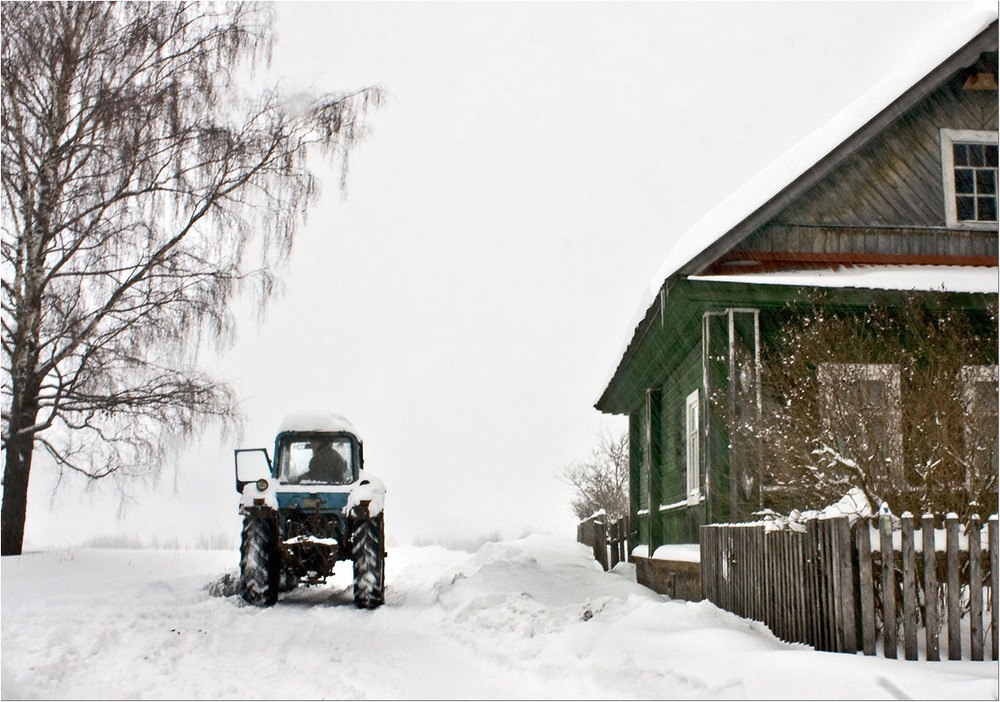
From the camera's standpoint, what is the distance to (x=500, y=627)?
9.48 meters

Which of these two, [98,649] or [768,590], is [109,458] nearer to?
[98,649]

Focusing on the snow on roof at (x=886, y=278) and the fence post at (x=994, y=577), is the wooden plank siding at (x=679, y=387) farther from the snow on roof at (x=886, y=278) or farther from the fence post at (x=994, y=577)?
the fence post at (x=994, y=577)

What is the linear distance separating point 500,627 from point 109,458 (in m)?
9.16

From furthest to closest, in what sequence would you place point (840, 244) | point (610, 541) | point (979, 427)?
point (610, 541) → point (840, 244) → point (979, 427)

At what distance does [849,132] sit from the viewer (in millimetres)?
12062

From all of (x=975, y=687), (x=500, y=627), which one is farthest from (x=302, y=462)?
(x=975, y=687)

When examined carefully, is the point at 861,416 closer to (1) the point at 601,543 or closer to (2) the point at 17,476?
(2) the point at 17,476

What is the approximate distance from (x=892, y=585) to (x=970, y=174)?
8.31 m

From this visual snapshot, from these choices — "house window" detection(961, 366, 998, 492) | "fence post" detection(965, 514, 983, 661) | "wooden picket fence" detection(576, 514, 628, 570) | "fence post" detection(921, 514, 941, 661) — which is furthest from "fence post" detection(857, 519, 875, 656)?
"wooden picket fence" detection(576, 514, 628, 570)

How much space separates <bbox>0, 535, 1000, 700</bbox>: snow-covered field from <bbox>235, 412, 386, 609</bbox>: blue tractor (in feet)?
1.41

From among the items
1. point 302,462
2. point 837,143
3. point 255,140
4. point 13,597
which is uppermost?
point 255,140

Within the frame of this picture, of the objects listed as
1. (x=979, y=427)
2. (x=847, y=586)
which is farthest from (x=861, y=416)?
(x=847, y=586)

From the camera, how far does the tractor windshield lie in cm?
1398

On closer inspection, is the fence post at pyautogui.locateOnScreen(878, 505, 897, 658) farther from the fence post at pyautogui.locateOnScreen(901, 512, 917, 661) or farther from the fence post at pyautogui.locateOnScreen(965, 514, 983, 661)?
the fence post at pyautogui.locateOnScreen(965, 514, 983, 661)
